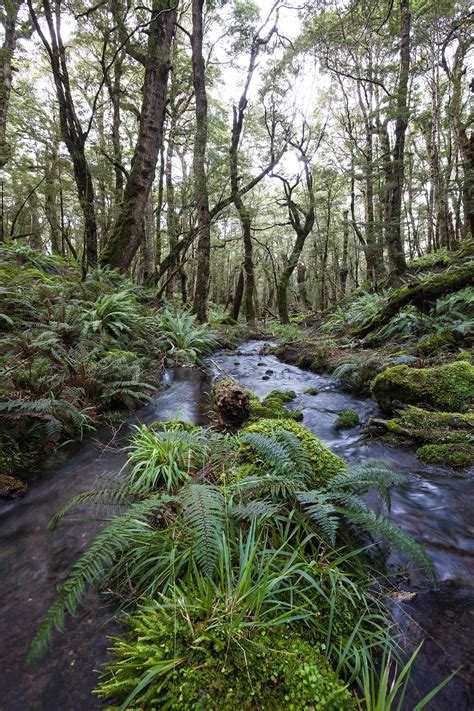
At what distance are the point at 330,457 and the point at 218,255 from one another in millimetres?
30819

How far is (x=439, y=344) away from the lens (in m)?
5.91

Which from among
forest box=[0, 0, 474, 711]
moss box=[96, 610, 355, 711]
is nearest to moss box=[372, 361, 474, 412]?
forest box=[0, 0, 474, 711]

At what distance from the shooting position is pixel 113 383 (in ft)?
15.0

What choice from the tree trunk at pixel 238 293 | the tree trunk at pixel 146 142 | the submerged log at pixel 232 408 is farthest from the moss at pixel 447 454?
the tree trunk at pixel 238 293

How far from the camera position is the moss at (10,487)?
275 cm

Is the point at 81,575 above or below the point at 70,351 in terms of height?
below

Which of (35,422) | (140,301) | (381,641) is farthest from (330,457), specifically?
(140,301)

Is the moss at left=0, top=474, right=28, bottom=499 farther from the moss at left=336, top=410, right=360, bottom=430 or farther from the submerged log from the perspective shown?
the moss at left=336, top=410, right=360, bottom=430

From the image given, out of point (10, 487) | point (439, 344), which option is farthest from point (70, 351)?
point (439, 344)

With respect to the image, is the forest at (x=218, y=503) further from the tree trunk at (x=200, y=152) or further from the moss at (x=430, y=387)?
the tree trunk at (x=200, y=152)

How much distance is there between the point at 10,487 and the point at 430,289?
7.91 m

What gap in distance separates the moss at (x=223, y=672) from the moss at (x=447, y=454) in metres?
2.43

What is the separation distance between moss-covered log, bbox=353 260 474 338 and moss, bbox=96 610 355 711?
23.8ft

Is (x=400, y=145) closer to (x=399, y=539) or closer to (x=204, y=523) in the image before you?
(x=399, y=539)
